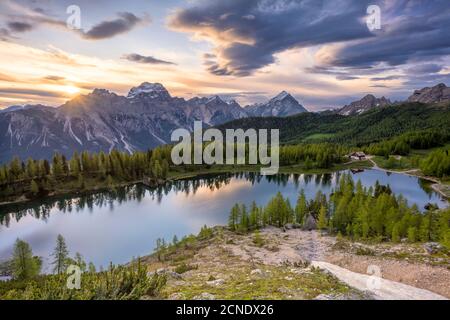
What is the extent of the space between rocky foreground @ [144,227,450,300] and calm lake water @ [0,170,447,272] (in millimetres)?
15597

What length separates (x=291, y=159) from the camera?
181000 mm

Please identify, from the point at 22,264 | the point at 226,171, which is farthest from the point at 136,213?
the point at 226,171

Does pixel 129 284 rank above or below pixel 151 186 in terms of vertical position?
above

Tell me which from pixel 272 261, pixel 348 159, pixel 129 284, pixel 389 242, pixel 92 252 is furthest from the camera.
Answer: pixel 348 159

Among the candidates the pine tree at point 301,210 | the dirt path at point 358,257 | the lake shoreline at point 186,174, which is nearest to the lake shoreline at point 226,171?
the lake shoreline at point 186,174

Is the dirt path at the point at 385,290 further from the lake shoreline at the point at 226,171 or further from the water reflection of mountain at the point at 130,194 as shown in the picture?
the lake shoreline at the point at 226,171

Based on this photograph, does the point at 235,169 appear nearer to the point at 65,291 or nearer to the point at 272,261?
the point at 272,261

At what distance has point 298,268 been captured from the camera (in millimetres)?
35781

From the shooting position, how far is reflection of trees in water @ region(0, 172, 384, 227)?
95188 mm

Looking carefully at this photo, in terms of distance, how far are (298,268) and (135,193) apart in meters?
96.3

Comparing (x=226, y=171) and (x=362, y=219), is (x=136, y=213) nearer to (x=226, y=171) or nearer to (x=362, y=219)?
(x=362, y=219)

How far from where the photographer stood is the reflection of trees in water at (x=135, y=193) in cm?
9519
